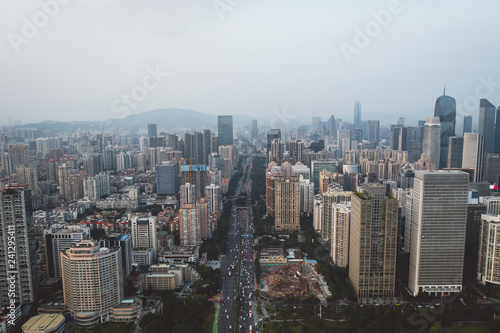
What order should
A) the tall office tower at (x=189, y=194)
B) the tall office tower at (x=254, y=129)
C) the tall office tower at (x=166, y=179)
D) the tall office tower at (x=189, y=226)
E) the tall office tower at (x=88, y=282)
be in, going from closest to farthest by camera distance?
the tall office tower at (x=88, y=282), the tall office tower at (x=189, y=226), the tall office tower at (x=189, y=194), the tall office tower at (x=166, y=179), the tall office tower at (x=254, y=129)

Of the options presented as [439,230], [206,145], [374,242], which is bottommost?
[374,242]

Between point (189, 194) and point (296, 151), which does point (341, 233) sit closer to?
point (189, 194)

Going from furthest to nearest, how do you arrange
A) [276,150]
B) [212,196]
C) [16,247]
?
1. [276,150]
2. [212,196]
3. [16,247]

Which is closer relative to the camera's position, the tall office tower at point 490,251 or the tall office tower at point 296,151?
the tall office tower at point 490,251

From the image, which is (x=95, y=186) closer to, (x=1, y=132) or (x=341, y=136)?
(x=1, y=132)

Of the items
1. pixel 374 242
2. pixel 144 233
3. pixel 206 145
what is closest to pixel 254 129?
pixel 206 145

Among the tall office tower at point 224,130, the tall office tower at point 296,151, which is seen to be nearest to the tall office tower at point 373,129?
the tall office tower at point 224,130

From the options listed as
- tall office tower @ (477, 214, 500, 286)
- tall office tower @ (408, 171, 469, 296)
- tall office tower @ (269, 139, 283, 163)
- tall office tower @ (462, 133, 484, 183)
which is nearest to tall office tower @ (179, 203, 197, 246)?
tall office tower @ (408, 171, 469, 296)

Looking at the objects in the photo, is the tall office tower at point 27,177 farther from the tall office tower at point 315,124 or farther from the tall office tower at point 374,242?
the tall office tower at point 315,124

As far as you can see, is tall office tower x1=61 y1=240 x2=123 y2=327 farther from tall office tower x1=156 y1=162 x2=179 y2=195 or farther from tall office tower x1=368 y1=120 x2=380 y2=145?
tall office tower x1=368 y1=120 x2=380 y2=145
